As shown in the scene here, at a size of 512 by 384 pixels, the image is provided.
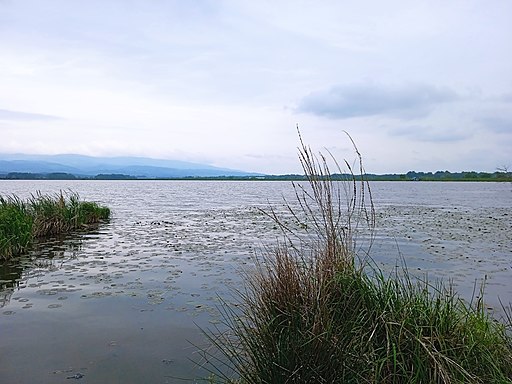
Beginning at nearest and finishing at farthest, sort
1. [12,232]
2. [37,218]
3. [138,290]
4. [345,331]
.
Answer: [345,331]
[138,290]
[12,232]
[37,218]

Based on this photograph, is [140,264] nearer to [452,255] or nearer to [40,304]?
[40,304]

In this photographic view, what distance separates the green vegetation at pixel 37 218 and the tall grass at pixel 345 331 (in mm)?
11011

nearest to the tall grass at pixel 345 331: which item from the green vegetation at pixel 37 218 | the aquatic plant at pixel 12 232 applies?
the aquatic plant at pixel 12 232

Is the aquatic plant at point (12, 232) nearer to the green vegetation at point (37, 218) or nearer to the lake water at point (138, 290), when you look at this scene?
the green vegetation at point (37, 218)

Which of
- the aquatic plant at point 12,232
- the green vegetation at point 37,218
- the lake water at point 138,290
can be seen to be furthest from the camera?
the green vegetation at point 37,218

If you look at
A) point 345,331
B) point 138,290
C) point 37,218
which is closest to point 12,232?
point 37,218

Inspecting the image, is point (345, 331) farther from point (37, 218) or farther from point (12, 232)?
point (37, 218)

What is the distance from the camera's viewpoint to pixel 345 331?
4633mm

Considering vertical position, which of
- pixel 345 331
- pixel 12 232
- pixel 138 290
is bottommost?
pixel 138 290

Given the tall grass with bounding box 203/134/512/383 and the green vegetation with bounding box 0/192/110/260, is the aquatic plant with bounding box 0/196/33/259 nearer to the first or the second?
the green vegetation with bounding box 0/192/110/260

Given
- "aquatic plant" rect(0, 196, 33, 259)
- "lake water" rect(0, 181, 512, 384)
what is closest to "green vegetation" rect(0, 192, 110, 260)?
"aquatic plant" rect(0, 196, 33, 259)

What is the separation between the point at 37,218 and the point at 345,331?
16741 mm

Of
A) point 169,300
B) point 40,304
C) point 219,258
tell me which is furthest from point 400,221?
point 40,304

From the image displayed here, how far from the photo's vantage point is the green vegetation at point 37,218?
13.8m
